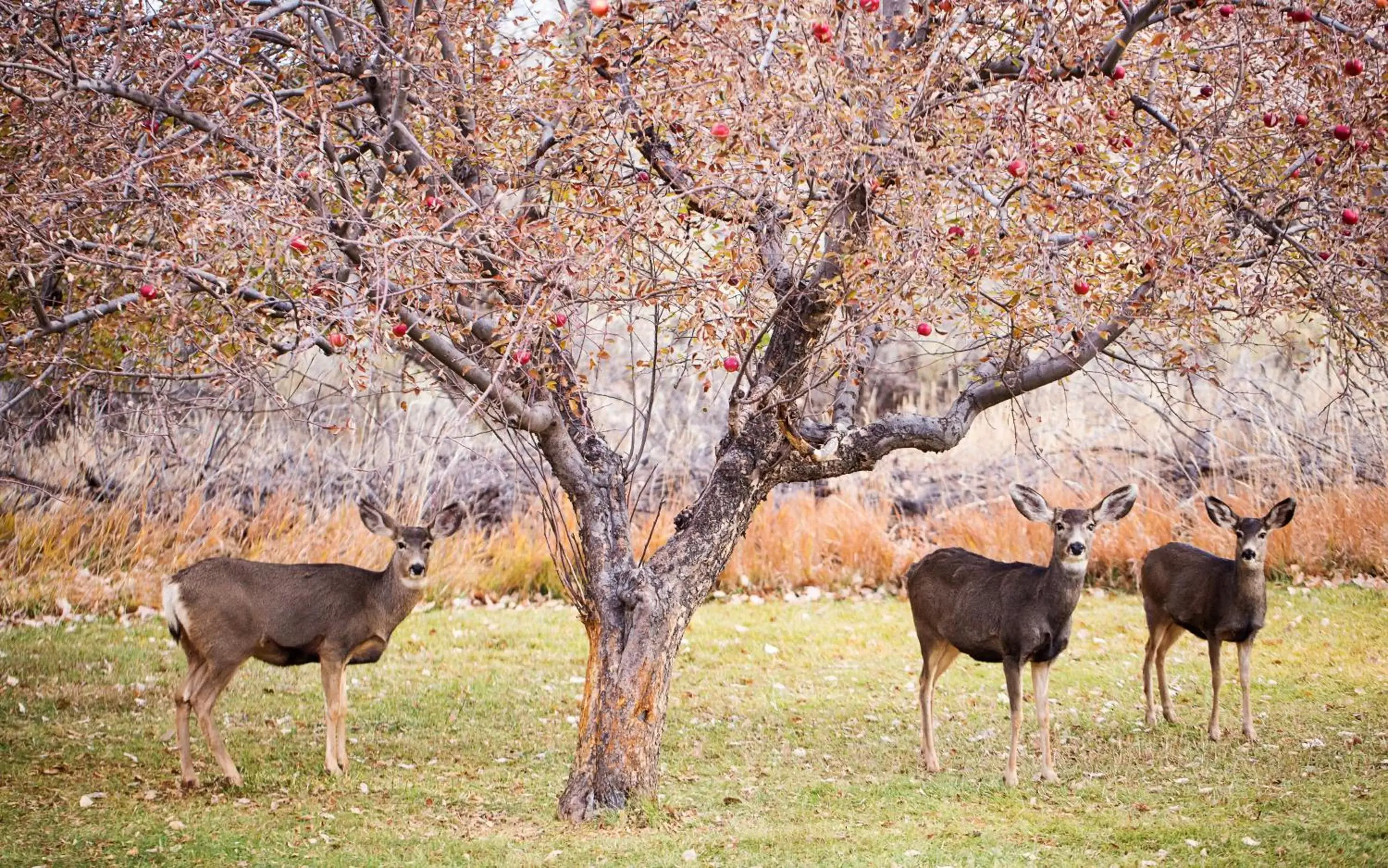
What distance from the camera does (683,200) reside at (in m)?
→ 7.13

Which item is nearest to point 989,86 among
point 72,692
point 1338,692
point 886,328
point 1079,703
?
point 886,328

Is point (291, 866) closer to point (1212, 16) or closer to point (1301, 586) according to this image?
point (1212, 16)

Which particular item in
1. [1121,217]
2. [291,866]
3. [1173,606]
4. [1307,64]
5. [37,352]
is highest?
[1307,64]

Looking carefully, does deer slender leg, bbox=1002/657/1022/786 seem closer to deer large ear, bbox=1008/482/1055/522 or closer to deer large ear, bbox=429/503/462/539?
deer large ear, bbox=1008/482/1055/522

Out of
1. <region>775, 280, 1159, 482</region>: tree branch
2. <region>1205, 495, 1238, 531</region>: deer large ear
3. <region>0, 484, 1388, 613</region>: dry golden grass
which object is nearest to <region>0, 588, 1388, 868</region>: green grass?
<region>0, 484, 1388, 613</region>: dry golden grass

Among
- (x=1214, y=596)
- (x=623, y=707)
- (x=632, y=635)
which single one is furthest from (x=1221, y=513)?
(x=623, y=707)

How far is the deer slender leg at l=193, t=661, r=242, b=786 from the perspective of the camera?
25.0 feet

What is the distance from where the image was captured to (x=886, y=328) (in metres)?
6.49

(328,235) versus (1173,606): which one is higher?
(328,235)

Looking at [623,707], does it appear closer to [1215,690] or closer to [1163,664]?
[1215,690]

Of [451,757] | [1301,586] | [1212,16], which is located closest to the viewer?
[1212,16]

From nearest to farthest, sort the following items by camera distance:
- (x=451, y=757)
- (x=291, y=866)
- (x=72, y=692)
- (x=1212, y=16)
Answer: (x=291, y=866) < (x=1212, y=16) < (x=451, y=757) < (x=72, y=692)

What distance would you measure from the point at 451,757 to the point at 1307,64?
20.3 ft

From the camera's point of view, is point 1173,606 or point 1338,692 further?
point 1338,692
